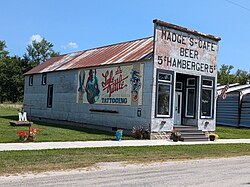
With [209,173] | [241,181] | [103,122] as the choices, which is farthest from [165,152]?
[103,122]

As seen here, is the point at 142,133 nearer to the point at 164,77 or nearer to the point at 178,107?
the point at 164,77

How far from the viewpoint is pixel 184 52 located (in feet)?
65.9

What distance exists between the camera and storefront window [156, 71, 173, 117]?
1880 cm

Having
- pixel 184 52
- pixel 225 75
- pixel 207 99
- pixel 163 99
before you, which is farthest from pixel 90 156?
pixel 225 75

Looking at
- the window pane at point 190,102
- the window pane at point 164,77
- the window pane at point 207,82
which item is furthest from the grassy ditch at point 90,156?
the window pane at point 207,82

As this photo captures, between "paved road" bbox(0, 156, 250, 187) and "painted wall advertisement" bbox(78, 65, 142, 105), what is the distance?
9010mm

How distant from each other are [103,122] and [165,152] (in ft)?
27.9

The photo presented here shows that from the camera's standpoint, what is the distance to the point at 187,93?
21766mm

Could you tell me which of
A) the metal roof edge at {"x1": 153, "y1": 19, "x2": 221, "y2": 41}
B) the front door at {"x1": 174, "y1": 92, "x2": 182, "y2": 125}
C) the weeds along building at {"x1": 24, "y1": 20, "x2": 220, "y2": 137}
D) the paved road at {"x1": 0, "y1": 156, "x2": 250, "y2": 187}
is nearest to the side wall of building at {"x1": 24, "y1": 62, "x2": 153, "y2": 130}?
the weeds along building at {"x1": 24, "y1": 20, "x2": 220, "y2": 137}

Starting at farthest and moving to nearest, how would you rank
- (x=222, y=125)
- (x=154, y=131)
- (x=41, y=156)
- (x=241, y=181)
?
(x=222, y=125) → (x=154, y=131) → (x=41, y=156) → (x=241, y=181)

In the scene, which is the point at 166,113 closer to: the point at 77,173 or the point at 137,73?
the point at 137,73

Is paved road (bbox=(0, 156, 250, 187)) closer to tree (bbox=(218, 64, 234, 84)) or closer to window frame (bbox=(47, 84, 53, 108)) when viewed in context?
window frame (bbox=(47, 84, 53, 108))

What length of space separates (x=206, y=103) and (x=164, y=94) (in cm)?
370

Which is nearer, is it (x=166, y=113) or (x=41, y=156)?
(x=41, y=156)
